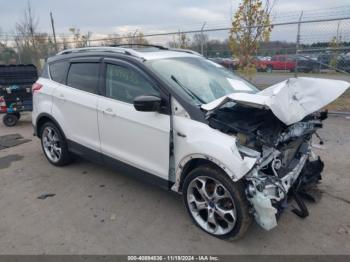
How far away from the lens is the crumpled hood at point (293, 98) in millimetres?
2703

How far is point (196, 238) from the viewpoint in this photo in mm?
3135

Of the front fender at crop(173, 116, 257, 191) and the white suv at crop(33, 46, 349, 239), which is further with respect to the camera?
the white suv at crop(33, 46, 349, 239)

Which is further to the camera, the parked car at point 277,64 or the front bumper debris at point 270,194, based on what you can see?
the parked car at point 277,64

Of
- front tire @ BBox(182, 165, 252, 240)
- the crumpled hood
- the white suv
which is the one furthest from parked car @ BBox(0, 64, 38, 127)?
the crumpled hood

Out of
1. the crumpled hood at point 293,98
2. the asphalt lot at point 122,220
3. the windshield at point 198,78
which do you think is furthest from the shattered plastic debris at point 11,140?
the crumpled hood at point 293,98

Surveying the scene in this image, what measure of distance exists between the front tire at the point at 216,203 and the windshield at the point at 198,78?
2.58ft

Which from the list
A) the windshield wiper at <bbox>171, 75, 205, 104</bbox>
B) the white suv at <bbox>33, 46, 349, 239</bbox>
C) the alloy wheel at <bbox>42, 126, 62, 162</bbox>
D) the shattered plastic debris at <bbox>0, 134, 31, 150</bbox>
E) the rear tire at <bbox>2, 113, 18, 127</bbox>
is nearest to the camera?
the white suv at <bbox>33, 46, 349, 239</bbox>

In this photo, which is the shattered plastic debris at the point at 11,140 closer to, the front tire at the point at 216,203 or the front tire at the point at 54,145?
the front tire at the point at 54,145

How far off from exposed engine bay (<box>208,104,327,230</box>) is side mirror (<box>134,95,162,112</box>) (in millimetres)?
578

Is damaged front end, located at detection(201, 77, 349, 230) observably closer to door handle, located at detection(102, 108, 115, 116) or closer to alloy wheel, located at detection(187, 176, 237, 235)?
alloy wheel, located at detection(187, 176, 237, 235)

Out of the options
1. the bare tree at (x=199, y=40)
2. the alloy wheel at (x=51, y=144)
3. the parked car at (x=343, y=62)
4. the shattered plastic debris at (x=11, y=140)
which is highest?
the bare tree at (x=199, y=40)

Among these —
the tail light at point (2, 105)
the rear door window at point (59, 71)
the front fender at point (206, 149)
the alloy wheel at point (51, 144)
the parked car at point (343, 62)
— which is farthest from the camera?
the parked car at point (343, 62)

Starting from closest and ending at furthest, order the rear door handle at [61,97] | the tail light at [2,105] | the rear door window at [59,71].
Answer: the rear door handle at [61,97], the rear door window at [59,71], the tail light at [2,105]

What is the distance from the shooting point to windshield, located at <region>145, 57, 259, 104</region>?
11.1 ft
